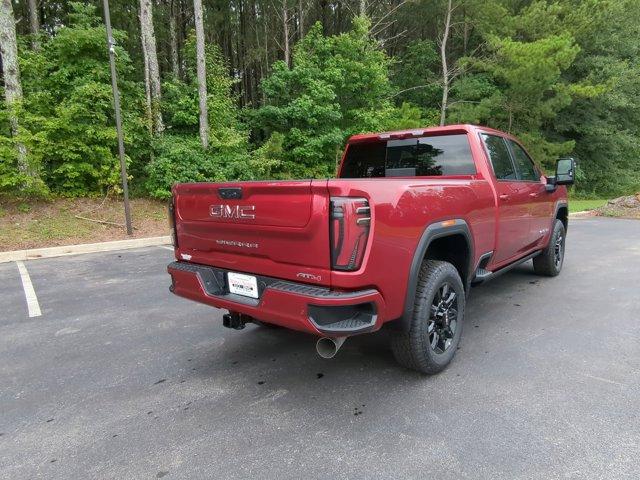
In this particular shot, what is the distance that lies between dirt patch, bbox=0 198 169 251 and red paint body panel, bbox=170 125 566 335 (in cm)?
778

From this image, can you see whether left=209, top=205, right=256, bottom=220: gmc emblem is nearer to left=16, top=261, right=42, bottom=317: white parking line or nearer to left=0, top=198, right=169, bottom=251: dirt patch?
left=16, top=261, right=42, bottom=317: white parking line

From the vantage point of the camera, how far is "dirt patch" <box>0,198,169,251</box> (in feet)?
31.1

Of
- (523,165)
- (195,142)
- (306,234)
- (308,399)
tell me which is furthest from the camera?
(195,142)

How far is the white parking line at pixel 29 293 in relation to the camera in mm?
4941

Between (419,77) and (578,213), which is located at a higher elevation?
(419,77)

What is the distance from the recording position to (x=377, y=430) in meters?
2.50

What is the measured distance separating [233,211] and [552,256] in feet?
15.6

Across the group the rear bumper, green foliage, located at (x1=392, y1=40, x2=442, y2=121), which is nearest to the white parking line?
the rear bumper

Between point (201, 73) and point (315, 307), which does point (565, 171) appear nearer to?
point (315, 307)

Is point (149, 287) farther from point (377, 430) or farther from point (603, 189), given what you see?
point (603, 189)

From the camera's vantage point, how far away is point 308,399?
286 centimetres

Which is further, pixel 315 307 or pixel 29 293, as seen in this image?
pixel 29 293

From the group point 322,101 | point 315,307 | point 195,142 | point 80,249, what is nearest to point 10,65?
point 195,142

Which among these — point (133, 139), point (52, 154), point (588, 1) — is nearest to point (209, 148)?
point (133, 139)
